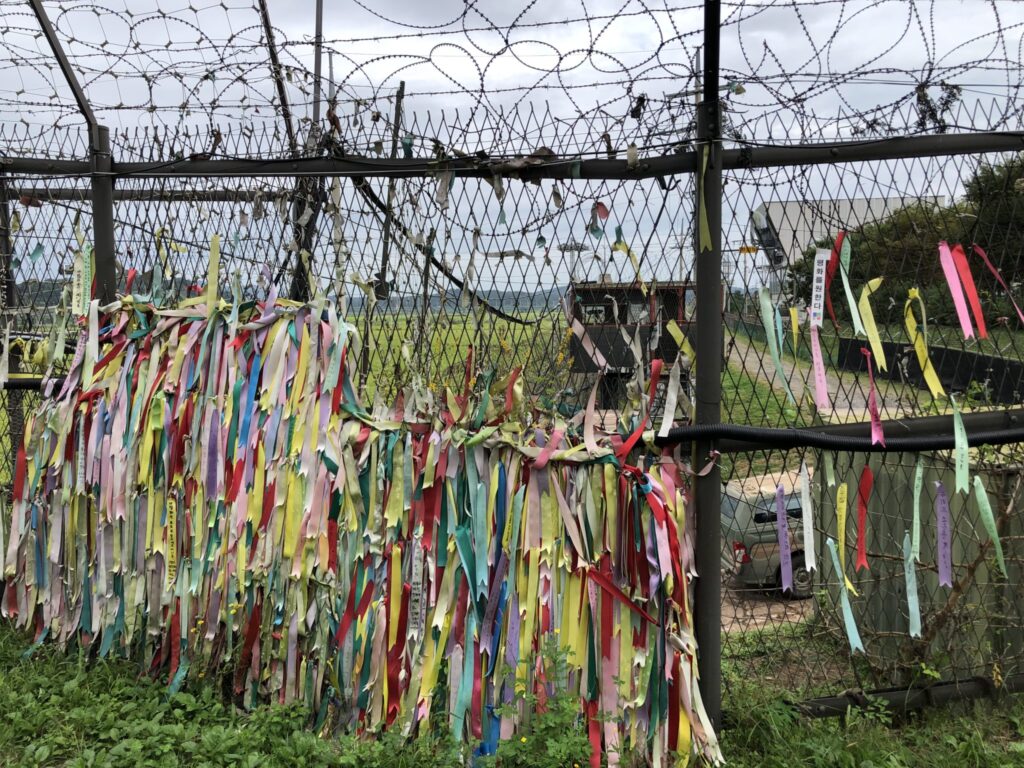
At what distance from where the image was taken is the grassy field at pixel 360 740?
8.88 ft

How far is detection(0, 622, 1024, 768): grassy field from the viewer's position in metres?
2.71

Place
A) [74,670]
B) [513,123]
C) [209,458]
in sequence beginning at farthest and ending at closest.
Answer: [74,670] → [209,458] → [513,123]

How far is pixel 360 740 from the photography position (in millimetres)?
2885

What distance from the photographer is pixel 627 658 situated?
2.71 metres

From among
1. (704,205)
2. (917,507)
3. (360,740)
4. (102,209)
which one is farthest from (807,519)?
(102,209)

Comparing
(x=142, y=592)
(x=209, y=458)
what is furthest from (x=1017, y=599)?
(x=142, y=592)

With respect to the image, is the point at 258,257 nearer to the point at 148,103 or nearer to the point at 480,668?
the point at 148,103

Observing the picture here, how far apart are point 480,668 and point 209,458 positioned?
4.15 feet

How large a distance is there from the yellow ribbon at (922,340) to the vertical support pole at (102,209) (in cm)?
303

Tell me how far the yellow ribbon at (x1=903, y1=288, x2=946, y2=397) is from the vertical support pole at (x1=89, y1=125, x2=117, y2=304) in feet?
9.95

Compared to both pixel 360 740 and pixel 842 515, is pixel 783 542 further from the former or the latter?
pixel 360 740

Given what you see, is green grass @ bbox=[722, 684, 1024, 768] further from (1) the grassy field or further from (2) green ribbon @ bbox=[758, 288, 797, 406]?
(2) green ribbon @ bbox=[758, 288, 797, 406]

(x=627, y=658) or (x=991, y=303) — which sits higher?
(x=991, y=303)

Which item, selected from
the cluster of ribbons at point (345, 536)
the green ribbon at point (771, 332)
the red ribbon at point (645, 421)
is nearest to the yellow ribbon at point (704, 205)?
the green ribbon at point (771, 332)
